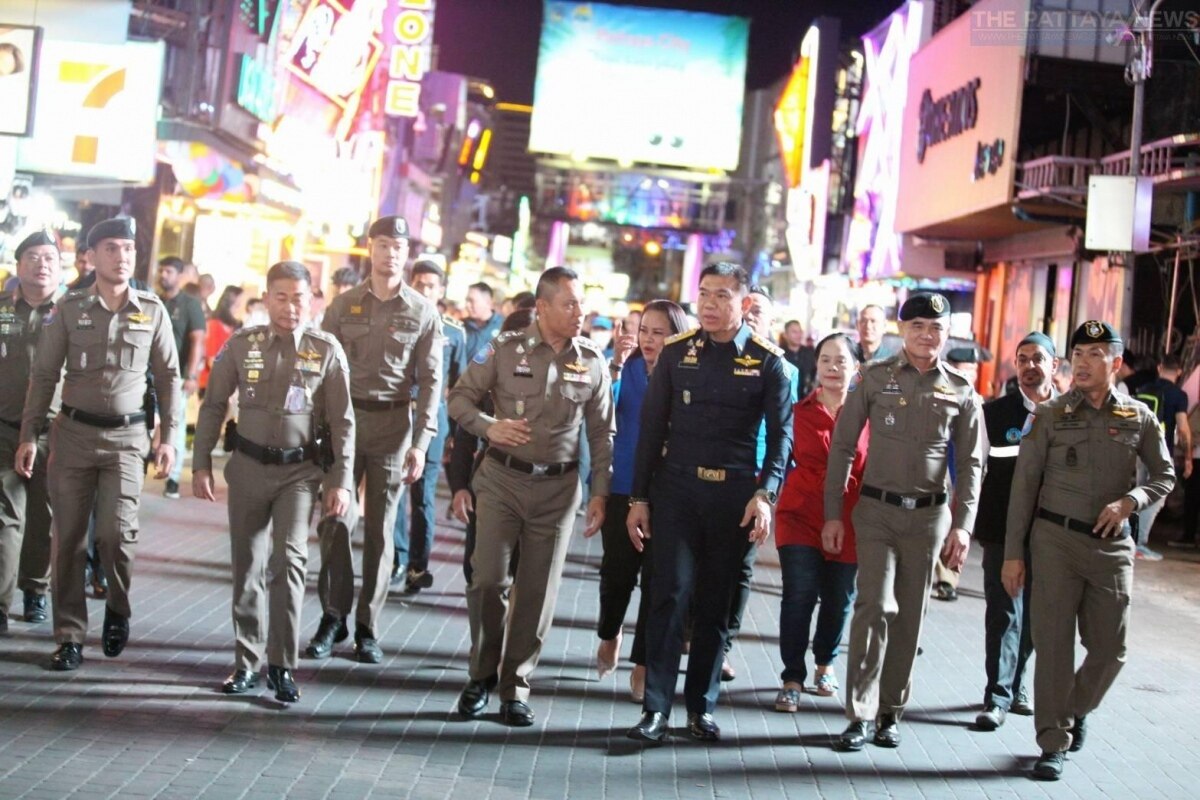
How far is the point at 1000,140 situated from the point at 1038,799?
55.5 ft

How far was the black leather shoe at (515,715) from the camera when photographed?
281 inches

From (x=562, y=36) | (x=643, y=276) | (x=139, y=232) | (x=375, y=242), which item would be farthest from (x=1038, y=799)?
(x=643, y=276)

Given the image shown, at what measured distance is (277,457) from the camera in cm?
732

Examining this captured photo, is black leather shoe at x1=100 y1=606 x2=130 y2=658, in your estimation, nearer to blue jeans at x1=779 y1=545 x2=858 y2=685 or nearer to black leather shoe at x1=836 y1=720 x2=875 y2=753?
blue jeans at x1=779 y1=545 x2=858 y2=685

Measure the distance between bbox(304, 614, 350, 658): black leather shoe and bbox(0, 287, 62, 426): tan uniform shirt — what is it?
6.25 feet

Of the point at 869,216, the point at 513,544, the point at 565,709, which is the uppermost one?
the point at 869,216

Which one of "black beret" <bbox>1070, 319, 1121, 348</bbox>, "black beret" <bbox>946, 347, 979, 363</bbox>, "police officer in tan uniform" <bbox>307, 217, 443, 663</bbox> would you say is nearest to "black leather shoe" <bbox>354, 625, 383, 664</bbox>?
"police officer in tan uniform" <bbox>307, 217, 443, 663</bbox>

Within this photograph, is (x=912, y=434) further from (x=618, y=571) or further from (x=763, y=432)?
(x=618, y=571)

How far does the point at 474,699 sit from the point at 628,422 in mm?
1935

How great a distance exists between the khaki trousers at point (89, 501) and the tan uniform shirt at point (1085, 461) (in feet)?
14.1

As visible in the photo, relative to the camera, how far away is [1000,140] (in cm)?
2216

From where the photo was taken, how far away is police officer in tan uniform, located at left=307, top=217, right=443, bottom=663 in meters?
8.41

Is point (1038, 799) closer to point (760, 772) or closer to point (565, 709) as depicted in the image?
point (760, 772)

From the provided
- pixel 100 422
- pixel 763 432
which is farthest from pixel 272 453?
pixel 763 432
